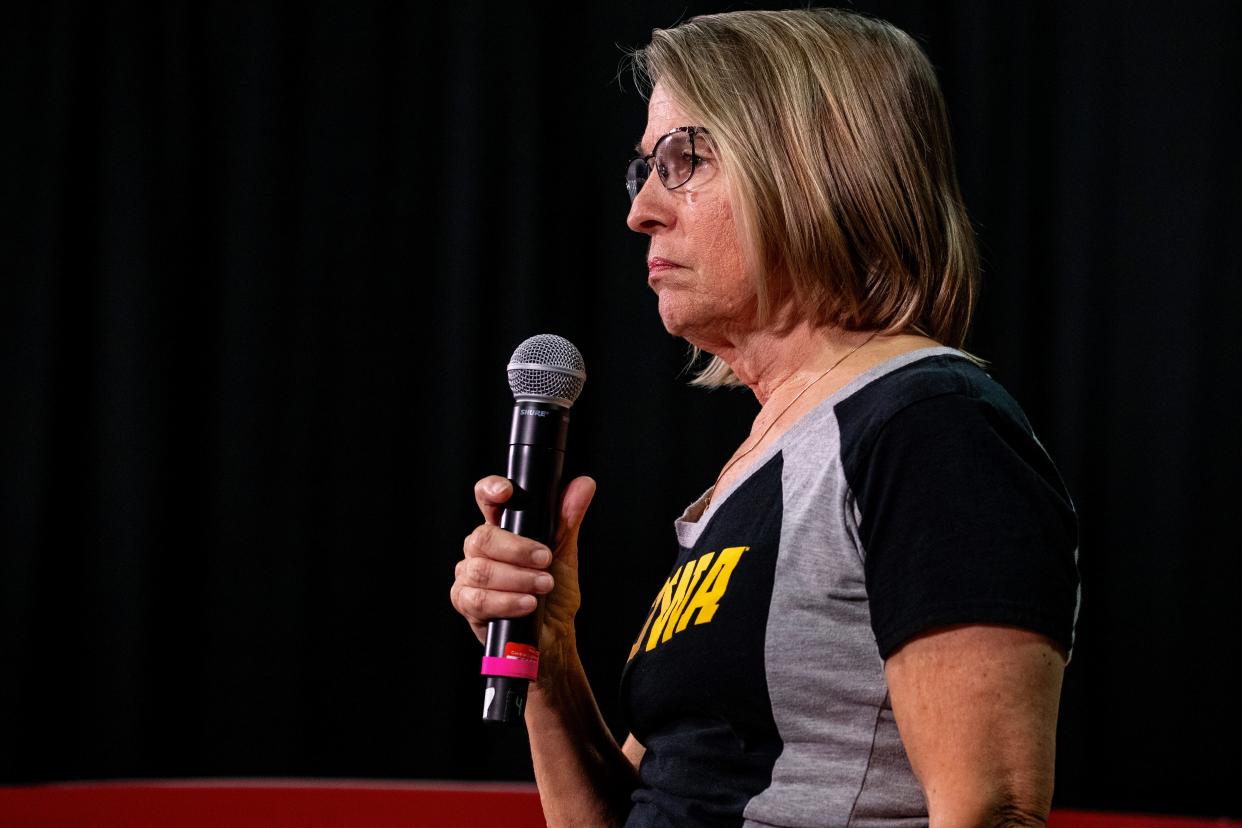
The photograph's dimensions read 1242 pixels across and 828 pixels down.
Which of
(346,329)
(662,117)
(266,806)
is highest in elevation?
(662,117)

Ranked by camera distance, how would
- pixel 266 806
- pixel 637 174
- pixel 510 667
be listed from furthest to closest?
pixel 266 806
pixel 637 174
pixel 510 667

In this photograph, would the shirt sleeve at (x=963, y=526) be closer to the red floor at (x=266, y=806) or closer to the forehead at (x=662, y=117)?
the forehead at (x=662, y=117)

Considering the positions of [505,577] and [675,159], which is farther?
[675,159]

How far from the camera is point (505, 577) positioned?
0.96m

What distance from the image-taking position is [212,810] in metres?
1.70

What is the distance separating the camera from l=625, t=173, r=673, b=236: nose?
1.09 meters

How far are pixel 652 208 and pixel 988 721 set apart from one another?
1.90 ft

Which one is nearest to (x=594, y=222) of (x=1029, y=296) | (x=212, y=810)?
(x=1029, y=296)

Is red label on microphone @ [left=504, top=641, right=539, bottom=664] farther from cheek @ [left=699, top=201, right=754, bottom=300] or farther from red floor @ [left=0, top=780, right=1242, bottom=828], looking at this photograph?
red floor @ [left=0, top=780, right=1242, bottom=828]

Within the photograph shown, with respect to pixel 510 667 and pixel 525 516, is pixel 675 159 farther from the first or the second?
pixel 510 667

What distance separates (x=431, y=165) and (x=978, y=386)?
1.94 metres

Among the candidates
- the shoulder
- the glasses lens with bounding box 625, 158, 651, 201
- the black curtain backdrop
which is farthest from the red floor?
the shoulder

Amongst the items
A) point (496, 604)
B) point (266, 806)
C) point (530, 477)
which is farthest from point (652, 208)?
point (266, 806)

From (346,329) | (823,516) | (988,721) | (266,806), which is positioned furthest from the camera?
(346,329)
